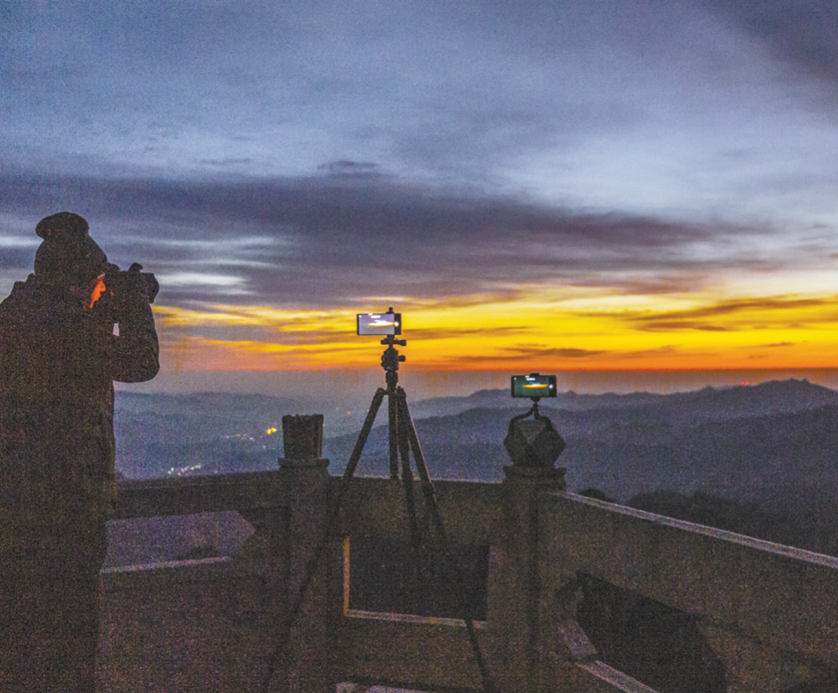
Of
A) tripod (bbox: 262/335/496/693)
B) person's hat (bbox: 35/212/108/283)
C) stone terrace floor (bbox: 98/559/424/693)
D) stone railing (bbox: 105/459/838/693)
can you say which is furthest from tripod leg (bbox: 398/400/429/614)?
person's hat (bbox: 35/212/108/283)

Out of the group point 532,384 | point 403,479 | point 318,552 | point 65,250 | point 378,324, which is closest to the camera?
point 65,250

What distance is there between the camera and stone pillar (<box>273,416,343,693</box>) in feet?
20.4

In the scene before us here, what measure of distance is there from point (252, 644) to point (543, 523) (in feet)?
9.13

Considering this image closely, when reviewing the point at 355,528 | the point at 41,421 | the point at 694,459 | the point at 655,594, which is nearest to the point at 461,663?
the point at 355,528

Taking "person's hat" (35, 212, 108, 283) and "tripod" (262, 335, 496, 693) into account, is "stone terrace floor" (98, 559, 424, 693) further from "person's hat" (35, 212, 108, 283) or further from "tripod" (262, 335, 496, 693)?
"person's hat" (35, 212, 108, 283)

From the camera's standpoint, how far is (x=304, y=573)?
20.1 ft

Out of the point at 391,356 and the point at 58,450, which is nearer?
the point at 58,450

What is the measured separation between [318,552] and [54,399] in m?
3.50

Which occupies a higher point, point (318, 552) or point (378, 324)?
point (378, 324)

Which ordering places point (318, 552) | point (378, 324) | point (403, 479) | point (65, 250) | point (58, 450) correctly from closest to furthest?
point (58, 450)
point (65, 250)
point (318, 552)
point (378, 324)
point (403, 479)

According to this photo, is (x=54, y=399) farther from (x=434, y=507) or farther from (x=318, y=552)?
(x=434, y=507)

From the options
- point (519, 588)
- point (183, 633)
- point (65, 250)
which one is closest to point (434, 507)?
point (519, 588)

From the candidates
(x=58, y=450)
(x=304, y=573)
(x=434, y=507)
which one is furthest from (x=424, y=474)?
(x=58, y=450)

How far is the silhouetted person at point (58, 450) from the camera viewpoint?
2705 mm
